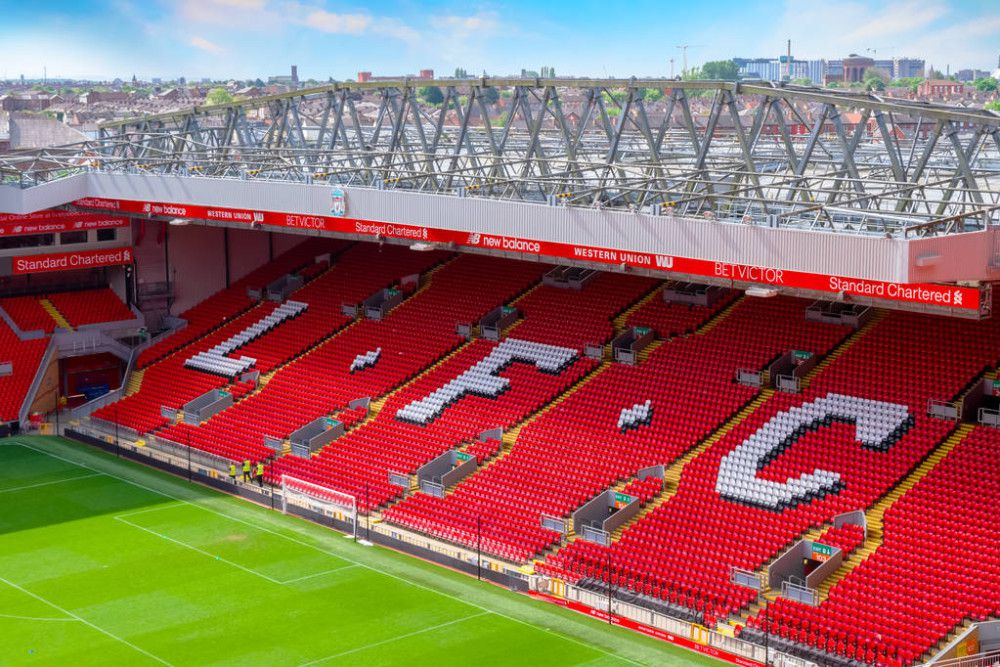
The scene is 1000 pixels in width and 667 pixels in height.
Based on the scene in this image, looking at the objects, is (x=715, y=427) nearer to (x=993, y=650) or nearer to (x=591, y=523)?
(x=591, y=523)

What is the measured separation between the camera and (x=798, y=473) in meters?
34.0

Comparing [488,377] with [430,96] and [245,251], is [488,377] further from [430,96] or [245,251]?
[430,96]

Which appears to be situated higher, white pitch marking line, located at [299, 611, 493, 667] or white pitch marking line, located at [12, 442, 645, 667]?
white pitch marking line, located at [12, 442, 645, 667]

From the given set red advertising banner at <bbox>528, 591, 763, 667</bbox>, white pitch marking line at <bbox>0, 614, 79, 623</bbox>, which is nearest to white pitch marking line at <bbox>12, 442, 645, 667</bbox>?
red advertising banner at <bbox>528, 591, 763, 667</bbox>

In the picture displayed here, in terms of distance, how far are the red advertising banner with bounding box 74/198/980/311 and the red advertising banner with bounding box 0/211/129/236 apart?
1.12m

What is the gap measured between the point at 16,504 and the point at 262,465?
7.57m

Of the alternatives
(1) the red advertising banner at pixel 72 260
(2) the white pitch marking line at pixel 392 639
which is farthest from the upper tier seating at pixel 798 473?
(1) the red advertising banner at pixel 72 260

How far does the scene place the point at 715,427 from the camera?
37.1m

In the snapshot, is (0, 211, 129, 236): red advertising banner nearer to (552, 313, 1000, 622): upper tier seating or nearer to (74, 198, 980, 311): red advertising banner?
(74, 198, 980, 311): red advertising banner

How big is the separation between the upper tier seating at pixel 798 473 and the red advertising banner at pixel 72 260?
28619 millimetres

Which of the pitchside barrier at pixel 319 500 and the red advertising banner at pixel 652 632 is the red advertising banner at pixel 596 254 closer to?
the pitchside barrier at pixel 319 500

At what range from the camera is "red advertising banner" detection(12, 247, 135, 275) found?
53.2 meters

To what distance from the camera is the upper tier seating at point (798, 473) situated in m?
32.1

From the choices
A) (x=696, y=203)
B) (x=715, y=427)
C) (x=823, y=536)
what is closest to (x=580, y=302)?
(x=696, y=203)
